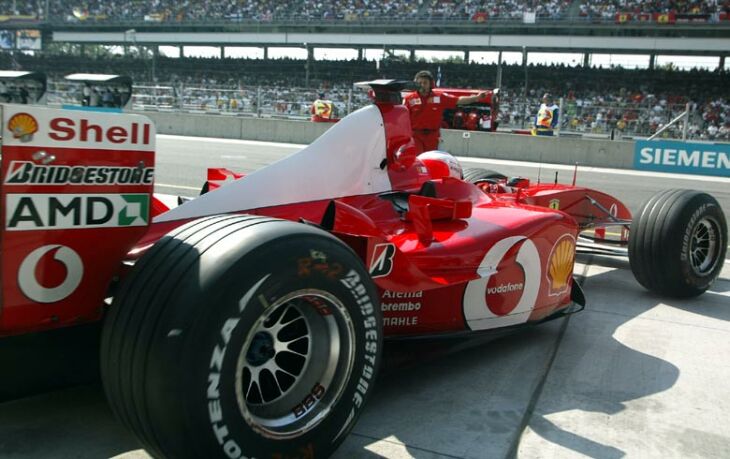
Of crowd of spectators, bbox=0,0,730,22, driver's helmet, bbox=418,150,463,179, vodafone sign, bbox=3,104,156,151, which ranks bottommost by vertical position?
driver's helmet, bbox=418,150,463,179

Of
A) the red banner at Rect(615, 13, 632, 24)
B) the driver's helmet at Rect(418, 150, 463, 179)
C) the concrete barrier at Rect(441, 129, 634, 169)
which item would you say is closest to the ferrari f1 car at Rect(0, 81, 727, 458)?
the driver's helmet at Rect(418, 150, 463, 179)

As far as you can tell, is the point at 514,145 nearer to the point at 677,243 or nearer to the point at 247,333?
the point at 677,243

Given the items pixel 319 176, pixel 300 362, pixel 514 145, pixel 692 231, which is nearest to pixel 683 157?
pixel 514 145

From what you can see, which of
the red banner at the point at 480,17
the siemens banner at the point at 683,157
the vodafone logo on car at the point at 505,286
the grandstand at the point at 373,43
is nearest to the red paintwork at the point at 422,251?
the vodafone logo on car at the point at 505,286

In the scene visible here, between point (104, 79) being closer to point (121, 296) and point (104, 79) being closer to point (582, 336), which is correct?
point (121, 296)

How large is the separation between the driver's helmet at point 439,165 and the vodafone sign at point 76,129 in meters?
2.91

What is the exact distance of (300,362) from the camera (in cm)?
278

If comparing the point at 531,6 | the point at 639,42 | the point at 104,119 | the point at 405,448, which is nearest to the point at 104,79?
the point at 104,119

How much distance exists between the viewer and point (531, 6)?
39406mm

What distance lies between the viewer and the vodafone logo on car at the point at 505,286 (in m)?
3.94

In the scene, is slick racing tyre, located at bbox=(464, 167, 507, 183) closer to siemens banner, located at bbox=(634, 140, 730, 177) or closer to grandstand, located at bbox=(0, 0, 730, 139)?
siemens banner, located at bbox=(634, 140, 730, 177)

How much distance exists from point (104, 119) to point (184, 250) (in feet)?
1.89

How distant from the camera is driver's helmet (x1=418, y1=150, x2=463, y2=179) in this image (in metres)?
5.41

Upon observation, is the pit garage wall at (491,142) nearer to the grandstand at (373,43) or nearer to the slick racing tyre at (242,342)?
the grandstand at (373,43)
